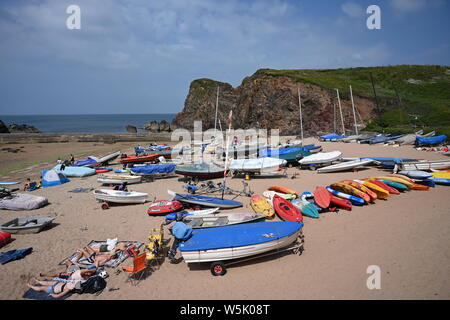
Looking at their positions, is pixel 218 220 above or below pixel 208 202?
below

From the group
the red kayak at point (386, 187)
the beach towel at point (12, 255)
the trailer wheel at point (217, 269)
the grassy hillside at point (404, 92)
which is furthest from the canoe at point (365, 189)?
the grassy hillside at point (404, 92)

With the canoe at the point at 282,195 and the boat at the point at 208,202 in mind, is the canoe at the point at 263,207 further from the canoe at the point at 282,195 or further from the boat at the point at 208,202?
the boat at the point at 208,202

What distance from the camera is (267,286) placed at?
796 cm

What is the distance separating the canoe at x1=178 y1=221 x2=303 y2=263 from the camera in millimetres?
8672

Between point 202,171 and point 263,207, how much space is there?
9053mm

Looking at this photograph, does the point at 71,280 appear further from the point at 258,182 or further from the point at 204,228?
the point at 258,182

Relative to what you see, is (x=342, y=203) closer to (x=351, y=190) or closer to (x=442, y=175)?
(x=351, y=190)

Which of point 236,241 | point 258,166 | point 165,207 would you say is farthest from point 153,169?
point 236,241

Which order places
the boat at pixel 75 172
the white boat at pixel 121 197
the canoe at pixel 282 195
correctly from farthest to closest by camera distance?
the boat at pixel 75 172 < the white boat at pixel 121 197 < the canoe at pixel 282 195

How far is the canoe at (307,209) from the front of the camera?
1264 cm

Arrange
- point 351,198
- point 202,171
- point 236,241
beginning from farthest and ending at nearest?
point 202,171, point 351,198, point 236,241

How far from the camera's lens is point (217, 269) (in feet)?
28.3
